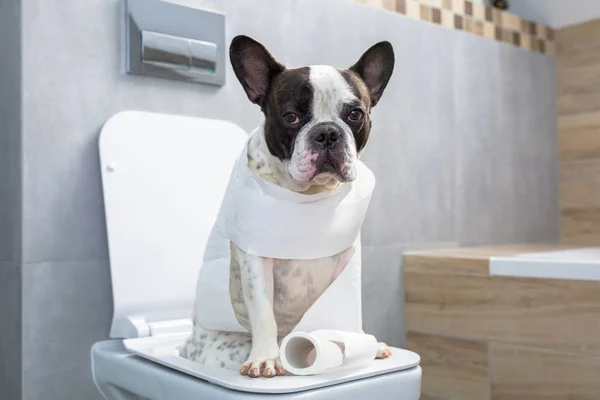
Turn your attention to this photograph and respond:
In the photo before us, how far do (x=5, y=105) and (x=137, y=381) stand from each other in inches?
22.6

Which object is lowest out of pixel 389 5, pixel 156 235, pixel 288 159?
pixel 156 235

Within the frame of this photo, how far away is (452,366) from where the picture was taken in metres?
1.65

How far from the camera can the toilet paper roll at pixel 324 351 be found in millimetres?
899

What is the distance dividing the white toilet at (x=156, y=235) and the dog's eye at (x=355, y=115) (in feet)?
1.18

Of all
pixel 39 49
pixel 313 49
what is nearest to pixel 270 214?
pixel 39 49

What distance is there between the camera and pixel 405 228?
1799mm

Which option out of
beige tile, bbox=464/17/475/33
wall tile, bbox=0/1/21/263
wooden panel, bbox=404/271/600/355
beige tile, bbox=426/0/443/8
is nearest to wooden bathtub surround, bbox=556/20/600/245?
beige tile, bbox=464/17/475/33

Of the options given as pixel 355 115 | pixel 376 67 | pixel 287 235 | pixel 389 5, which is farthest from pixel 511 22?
pixel 287 235

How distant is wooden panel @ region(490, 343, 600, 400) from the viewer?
4.60 ft

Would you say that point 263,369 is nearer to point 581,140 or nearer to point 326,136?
point 326,136

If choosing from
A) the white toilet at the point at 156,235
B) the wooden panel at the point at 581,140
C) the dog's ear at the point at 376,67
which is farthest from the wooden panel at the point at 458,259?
the dog's ear at the point at 376,67

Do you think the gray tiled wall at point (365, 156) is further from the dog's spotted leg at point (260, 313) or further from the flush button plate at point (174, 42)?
the dog's spotted leg at point (260, 313)

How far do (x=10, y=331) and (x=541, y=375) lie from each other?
1.10 m

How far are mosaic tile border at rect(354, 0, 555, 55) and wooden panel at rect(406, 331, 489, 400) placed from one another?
884 mm
